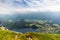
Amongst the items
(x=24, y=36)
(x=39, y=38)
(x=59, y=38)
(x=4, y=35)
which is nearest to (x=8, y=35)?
(x=4, y=35)

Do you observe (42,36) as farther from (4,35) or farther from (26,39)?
(4,35)

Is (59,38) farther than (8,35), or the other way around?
(8,35)

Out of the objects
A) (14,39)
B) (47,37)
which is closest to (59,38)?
(47,37)

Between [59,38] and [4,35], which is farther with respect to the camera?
[4,35]

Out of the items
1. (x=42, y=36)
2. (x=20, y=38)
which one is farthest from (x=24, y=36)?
(x=42, y=36)

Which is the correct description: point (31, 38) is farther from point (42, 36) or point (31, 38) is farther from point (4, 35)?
point (4, 35)

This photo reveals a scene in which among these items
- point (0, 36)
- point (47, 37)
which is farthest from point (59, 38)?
point (0, 36)

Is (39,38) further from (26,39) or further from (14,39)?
(14,39)
